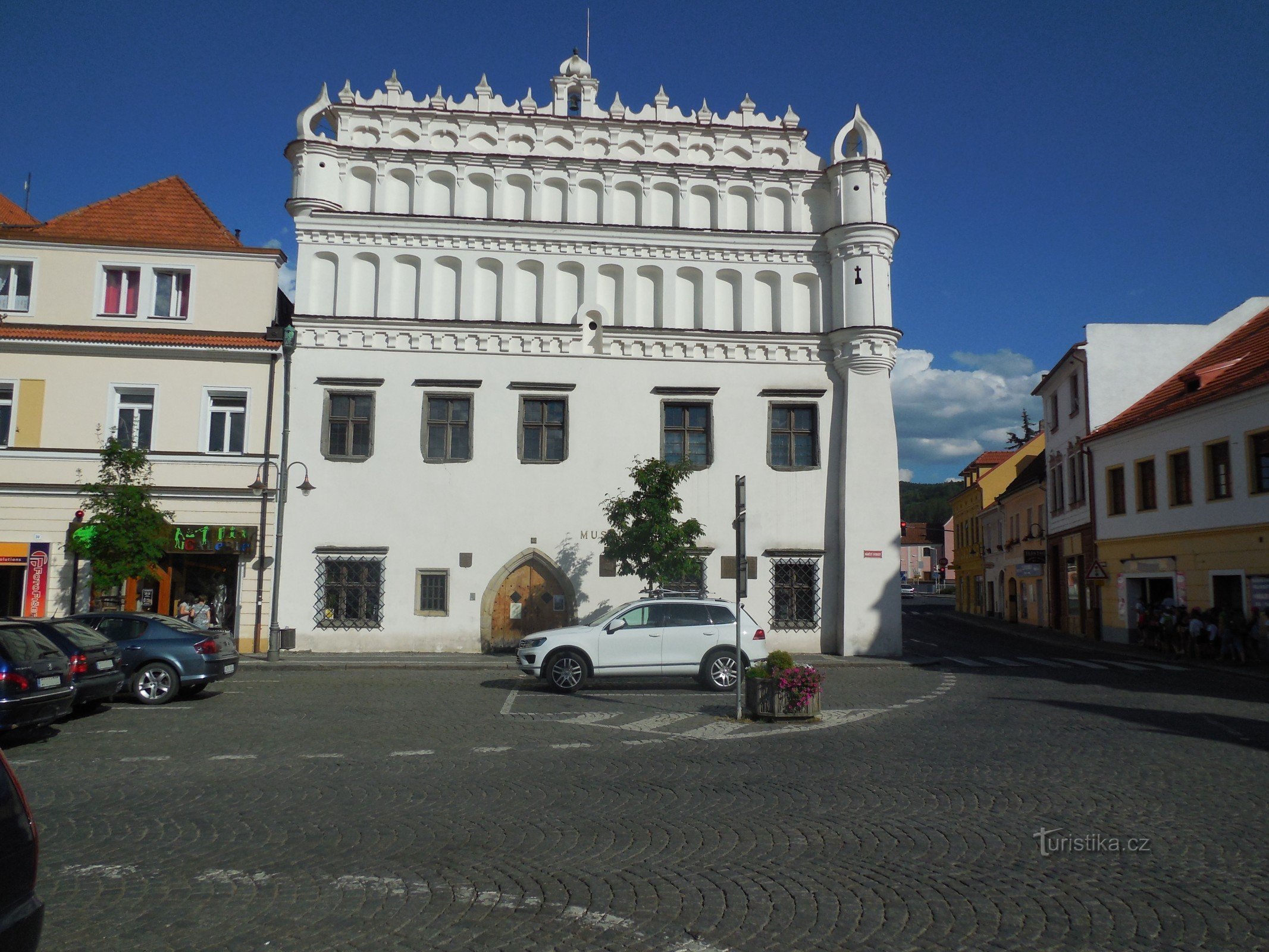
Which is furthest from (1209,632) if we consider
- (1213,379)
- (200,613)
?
(200,613)

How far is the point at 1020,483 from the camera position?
4947 centimetres

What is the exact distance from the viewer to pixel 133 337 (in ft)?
87.6

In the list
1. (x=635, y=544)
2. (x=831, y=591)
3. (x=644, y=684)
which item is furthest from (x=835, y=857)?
(x=831, y=591)

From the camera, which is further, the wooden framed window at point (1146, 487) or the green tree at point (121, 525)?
the wooden framed window at point (1146, 487)

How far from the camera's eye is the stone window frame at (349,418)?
26.9m

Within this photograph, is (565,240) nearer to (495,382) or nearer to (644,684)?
(495,382)

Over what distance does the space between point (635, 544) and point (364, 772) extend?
591 inches

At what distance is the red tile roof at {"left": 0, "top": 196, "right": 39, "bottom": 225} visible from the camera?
31469mm

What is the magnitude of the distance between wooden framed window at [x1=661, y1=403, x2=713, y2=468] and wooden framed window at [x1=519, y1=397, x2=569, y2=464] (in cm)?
279

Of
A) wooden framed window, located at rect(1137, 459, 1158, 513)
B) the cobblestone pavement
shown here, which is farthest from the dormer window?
wooden framed window, located at rect(1137, 459, 1158, 513)

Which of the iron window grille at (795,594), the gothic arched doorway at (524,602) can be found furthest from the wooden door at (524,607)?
the iron window grille at (795,594)

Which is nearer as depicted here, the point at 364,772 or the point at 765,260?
the point at 364,772

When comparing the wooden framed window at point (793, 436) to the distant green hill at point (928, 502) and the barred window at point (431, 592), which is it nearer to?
the barred window at point (431, 592)

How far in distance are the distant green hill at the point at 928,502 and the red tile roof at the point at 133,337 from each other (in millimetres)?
103635
